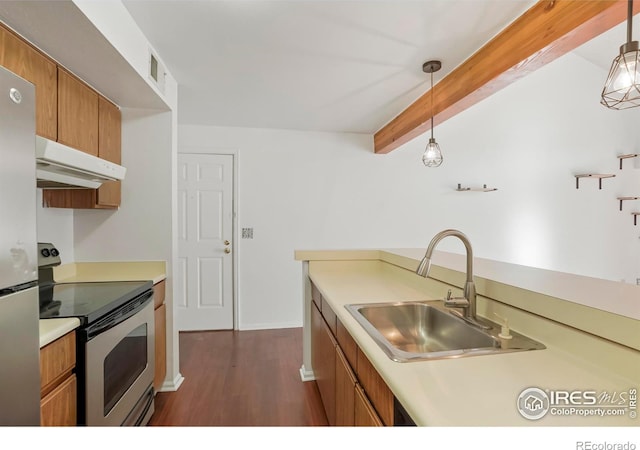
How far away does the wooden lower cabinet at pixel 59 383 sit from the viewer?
42.1 inches

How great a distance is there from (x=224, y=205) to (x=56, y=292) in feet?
6.65

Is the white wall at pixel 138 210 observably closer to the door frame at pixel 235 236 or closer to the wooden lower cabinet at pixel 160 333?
the wooden lower cabinet at pixel 160 333

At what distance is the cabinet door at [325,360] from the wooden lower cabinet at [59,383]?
112 centimetres

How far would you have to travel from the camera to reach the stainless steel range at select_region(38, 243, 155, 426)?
1284mm

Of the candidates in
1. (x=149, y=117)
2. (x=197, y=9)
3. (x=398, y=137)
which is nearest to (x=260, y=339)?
(x=149, y=117)

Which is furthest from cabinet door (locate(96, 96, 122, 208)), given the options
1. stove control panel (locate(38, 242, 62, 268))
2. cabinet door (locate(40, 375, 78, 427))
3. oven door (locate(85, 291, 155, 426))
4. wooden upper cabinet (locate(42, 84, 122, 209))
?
cabinet door (locate(40, 375, 78, 427))

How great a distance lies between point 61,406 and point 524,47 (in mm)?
2722

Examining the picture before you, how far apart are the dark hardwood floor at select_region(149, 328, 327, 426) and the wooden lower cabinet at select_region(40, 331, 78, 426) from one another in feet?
2.80

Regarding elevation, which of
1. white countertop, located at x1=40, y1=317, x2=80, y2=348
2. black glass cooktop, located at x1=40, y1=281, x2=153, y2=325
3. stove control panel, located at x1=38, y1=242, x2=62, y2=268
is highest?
stove control panel, located at x1=38, y1=242, x2=62, y2=268

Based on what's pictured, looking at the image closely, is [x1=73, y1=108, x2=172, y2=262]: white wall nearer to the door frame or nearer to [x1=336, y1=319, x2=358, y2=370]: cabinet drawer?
the door frame

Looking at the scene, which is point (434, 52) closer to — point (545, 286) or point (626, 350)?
point (545, 286)

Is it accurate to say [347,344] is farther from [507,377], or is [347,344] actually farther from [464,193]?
[464,193]

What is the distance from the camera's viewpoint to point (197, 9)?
1.61 m

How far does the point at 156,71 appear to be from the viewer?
2020 mm
